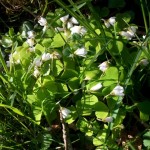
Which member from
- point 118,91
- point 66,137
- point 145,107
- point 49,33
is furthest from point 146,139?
point 49,33

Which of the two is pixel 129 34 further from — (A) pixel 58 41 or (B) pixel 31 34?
(B) pixel 31 34

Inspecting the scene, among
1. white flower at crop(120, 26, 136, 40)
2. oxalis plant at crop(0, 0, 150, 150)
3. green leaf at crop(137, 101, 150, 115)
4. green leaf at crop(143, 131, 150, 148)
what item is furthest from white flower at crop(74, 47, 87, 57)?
green leaf at crop(143, 131, 150, 148)

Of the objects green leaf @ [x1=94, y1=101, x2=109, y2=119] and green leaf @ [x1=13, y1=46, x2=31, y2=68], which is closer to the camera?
green leaf @ [x1=94, y1=101, x2=109, y2=119]

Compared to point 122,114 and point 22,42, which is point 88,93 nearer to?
point 122,114

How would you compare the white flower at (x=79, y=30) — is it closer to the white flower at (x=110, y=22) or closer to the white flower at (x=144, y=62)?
the white flower at (x=110, y=22)

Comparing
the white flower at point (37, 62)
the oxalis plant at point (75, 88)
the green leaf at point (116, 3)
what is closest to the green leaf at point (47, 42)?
the oxalis plant at point (75, 88)

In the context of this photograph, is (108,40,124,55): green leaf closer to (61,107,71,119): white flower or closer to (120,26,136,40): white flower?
(120,26,136,40): white flower

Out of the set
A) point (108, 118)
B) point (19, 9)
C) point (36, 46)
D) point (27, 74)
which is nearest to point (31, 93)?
point (27, 74)
